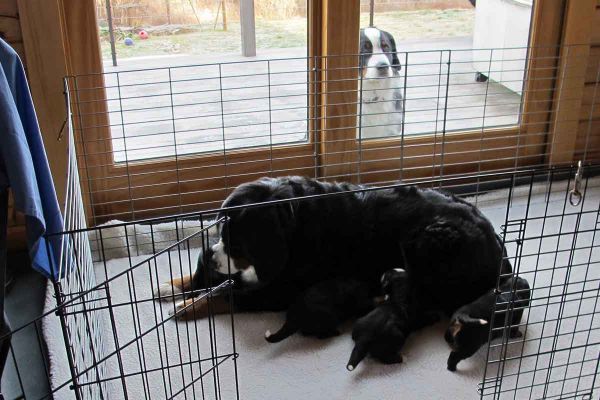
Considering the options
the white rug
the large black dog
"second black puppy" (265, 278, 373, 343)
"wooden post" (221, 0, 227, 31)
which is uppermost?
"wooden post" (221, 0, 227, 31)

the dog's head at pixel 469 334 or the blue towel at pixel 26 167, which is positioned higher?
the blue towel at pixel 26 167

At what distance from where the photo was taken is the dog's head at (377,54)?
8.52 ft

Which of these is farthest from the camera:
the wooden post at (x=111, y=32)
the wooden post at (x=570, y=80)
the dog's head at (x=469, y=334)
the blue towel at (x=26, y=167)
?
the wooden post at (x=570, y=80)

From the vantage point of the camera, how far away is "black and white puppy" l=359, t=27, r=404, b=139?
260 centimetres

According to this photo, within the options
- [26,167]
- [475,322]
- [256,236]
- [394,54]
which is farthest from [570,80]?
[26,167]

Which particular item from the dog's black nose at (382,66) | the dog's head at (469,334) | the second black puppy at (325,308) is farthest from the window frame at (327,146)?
the dog's head at (469,334)

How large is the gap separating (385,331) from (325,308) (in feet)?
0.63

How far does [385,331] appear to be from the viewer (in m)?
1.84

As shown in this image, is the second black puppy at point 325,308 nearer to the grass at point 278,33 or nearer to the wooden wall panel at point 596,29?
the grass at point 278,33

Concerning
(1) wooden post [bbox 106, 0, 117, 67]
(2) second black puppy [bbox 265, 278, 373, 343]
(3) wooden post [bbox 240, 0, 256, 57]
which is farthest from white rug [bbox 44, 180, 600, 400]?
(3) wooden post [bbox 240, 0, 256, 57]

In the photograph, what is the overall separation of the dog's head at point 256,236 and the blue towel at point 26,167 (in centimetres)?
61

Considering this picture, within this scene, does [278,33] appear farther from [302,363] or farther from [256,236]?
[302,363]

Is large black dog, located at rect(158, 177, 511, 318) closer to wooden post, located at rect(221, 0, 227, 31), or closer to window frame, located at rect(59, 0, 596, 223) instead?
window frame, located at rect(59, 0, 596, 223)

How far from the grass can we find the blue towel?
3.40ft
